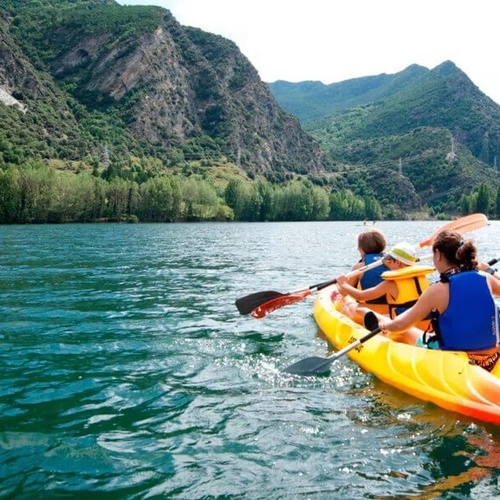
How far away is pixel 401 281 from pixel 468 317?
1971mm

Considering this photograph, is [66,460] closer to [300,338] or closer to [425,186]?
[300,338]

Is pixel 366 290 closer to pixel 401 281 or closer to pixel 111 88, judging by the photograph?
pixel 401 281

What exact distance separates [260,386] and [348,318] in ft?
10.4

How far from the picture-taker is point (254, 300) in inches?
435

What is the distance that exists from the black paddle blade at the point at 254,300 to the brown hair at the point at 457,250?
527 cm

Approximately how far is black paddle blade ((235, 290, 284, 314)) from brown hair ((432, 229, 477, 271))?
5.27 m

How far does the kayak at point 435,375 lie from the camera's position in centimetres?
606

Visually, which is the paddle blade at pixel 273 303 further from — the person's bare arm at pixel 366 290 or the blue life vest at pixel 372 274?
the person's bare arm at pixel 366 290

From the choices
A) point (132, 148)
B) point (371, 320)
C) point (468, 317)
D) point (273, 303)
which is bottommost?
point (273, 303)

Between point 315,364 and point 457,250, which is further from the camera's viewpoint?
point 315,364

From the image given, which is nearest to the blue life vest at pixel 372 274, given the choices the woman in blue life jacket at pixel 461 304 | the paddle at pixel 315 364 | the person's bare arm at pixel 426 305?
the paddle at pixel 315 364

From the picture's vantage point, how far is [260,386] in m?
7.44

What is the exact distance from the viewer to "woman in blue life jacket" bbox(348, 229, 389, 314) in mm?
9539

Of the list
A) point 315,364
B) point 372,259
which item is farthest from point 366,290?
point 315,364
